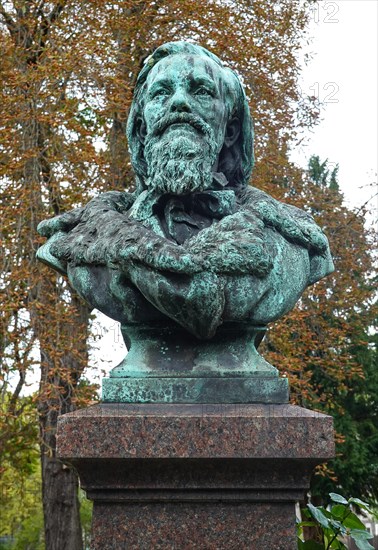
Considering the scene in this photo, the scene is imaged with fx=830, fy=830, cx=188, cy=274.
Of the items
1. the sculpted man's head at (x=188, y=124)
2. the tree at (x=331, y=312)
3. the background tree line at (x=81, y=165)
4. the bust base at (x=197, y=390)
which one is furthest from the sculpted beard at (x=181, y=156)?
the tree at (x=331, y=312)

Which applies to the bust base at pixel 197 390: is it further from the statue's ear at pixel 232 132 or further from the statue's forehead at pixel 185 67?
the statue's forehead at pixel 185 67

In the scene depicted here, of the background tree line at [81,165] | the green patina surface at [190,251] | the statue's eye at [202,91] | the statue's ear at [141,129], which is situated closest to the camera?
the green patina surface at [190,251]

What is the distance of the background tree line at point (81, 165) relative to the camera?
9.28m

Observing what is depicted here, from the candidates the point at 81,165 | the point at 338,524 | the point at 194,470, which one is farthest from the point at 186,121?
the point at 81,165

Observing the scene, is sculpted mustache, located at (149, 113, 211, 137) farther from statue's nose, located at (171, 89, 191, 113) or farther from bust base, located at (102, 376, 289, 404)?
bust base, located at (102, 376, 289, 404)

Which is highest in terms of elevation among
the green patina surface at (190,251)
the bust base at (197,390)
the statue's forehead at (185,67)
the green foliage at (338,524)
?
the statue's forehead at (185,67)

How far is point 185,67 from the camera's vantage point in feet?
11.9

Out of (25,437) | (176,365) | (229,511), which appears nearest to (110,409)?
(176,365)

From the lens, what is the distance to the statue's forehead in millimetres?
3621

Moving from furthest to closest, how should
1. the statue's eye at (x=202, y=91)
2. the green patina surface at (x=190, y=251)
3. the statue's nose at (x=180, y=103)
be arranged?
the statue's eye at (x=202, y=91)
the statue's nose at (x=180, y=103)
the green patina surface at (x=190, y=251)

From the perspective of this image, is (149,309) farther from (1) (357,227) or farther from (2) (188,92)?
(1) (357,227)

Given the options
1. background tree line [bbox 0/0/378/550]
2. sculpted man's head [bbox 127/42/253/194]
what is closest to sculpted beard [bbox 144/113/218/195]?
sculpted man's head [bbox 127/42/253/194]

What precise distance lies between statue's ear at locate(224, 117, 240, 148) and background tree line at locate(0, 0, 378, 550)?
5.14 m

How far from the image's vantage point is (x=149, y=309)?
131 inches
